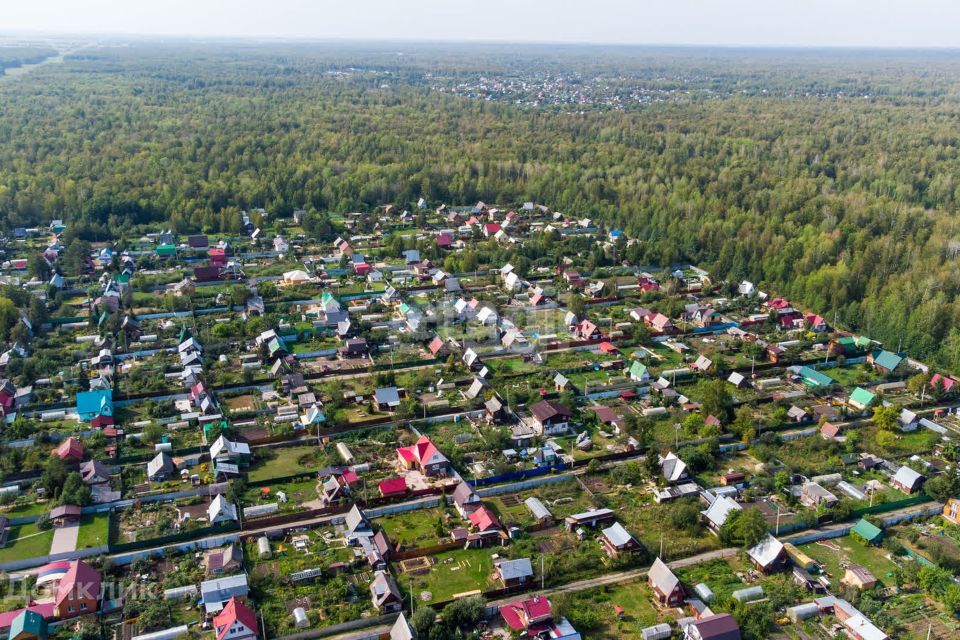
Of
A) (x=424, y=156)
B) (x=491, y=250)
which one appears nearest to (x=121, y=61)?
A: (x=424, y=156)

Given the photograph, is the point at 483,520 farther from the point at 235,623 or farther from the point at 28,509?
the point at 28,509

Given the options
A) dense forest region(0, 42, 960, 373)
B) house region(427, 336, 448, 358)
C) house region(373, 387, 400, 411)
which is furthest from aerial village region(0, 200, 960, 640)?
dense forest region(0, 42, 960, 373)

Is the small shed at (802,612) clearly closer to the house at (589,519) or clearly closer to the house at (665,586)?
the house at (665,586)

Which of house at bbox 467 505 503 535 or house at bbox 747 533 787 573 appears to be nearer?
house at bbox 747 533 787 573

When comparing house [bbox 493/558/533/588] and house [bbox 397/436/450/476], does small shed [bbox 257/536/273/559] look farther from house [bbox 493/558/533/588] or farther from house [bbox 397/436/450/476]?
house [bbox 493/558/533/588]

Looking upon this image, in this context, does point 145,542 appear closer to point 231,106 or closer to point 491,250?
point 491,250

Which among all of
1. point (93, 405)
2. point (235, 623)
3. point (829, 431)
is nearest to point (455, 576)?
point (235, 623)
